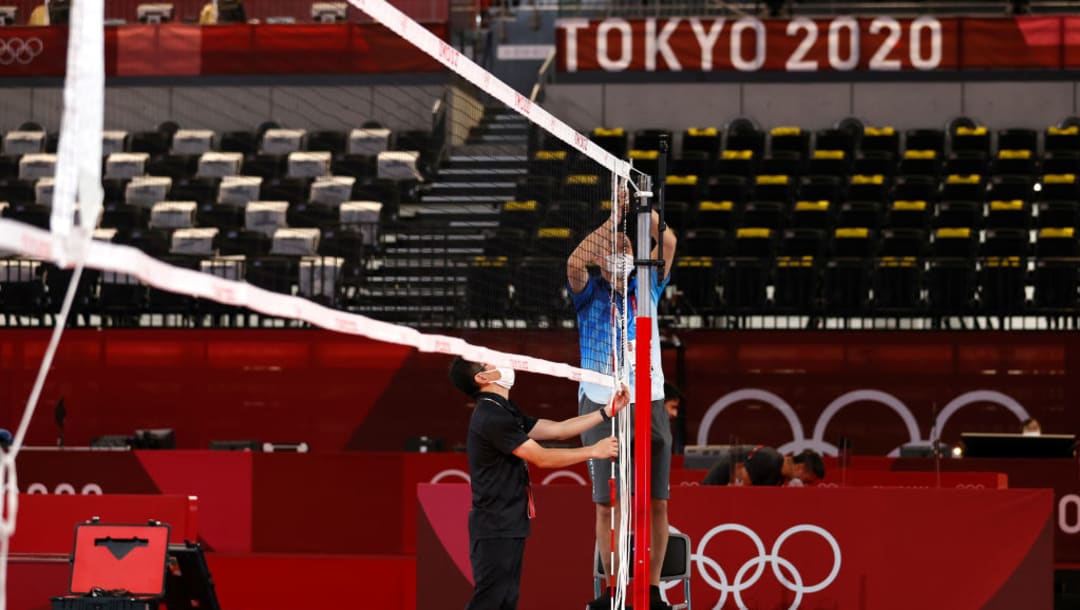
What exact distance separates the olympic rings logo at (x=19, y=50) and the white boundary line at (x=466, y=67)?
59.3 ft

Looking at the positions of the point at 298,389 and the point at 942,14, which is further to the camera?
the point at 942,14

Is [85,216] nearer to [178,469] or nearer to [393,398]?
[178,469]

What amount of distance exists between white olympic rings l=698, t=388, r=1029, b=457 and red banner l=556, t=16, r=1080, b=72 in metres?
7.50

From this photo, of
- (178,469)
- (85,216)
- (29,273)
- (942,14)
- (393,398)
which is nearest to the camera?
(85,216)

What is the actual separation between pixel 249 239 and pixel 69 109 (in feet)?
54.6

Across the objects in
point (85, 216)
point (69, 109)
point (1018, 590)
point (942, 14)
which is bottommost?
point (1018, 590)

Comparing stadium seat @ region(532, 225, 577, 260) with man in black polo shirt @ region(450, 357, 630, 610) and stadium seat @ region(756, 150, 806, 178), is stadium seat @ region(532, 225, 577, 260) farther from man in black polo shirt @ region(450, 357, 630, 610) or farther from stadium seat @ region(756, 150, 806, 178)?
man in black polo shirt @ region(450, 357, 630, 610)

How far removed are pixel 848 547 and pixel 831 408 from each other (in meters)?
7.95

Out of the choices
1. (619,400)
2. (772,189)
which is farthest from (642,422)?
(772,189)

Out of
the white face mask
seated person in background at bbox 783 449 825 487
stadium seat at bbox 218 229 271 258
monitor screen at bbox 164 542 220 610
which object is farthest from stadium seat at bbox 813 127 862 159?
the white face mask

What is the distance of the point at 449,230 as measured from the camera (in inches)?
795

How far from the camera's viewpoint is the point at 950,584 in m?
9.77

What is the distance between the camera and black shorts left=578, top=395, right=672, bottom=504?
25.7 feet

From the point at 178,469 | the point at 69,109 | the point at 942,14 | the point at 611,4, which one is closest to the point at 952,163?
the point at 942,14
